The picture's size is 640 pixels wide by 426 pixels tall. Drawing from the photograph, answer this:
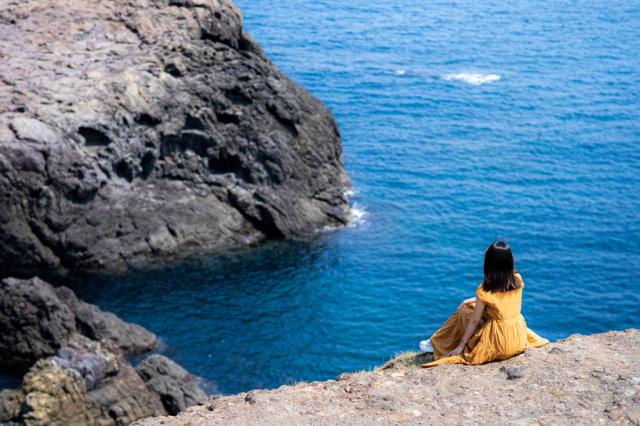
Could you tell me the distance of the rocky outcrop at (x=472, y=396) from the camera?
17062 mm

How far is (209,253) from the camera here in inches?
2136

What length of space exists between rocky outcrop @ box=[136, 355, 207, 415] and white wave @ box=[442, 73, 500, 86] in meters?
67.0

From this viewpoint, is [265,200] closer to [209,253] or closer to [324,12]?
[209,253]

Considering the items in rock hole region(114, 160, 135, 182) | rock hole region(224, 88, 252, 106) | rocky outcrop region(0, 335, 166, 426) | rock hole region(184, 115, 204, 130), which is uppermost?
rock hole region(224, 88, 252, 106)

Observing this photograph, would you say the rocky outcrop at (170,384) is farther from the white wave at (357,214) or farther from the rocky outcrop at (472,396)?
the white wave at (357,214)

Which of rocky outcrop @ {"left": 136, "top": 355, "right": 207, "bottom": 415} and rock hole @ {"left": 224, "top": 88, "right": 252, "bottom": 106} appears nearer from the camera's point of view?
rocky outcrop @ {"left": 136, "top": 355, "right": 207, "bottom": 415}

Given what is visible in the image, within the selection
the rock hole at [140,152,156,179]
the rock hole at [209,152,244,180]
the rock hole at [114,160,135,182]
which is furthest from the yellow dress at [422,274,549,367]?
the rock hole at [209,152,244,180]

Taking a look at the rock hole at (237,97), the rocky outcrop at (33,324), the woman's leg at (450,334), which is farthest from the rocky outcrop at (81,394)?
the rock hole at (237,97)

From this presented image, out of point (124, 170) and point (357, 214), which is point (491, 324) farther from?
point (357, 214)

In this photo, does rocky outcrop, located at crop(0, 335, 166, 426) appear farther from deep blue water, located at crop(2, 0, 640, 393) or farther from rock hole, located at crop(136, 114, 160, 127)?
rock hole, located at crop(136, 114, 160, 127)

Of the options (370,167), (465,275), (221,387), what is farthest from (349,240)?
(221,387)

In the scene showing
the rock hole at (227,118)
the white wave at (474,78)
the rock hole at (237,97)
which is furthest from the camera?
the white wave at (474,78)

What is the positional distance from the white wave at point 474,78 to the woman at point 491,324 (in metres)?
79.6

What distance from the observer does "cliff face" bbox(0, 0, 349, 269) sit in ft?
167
